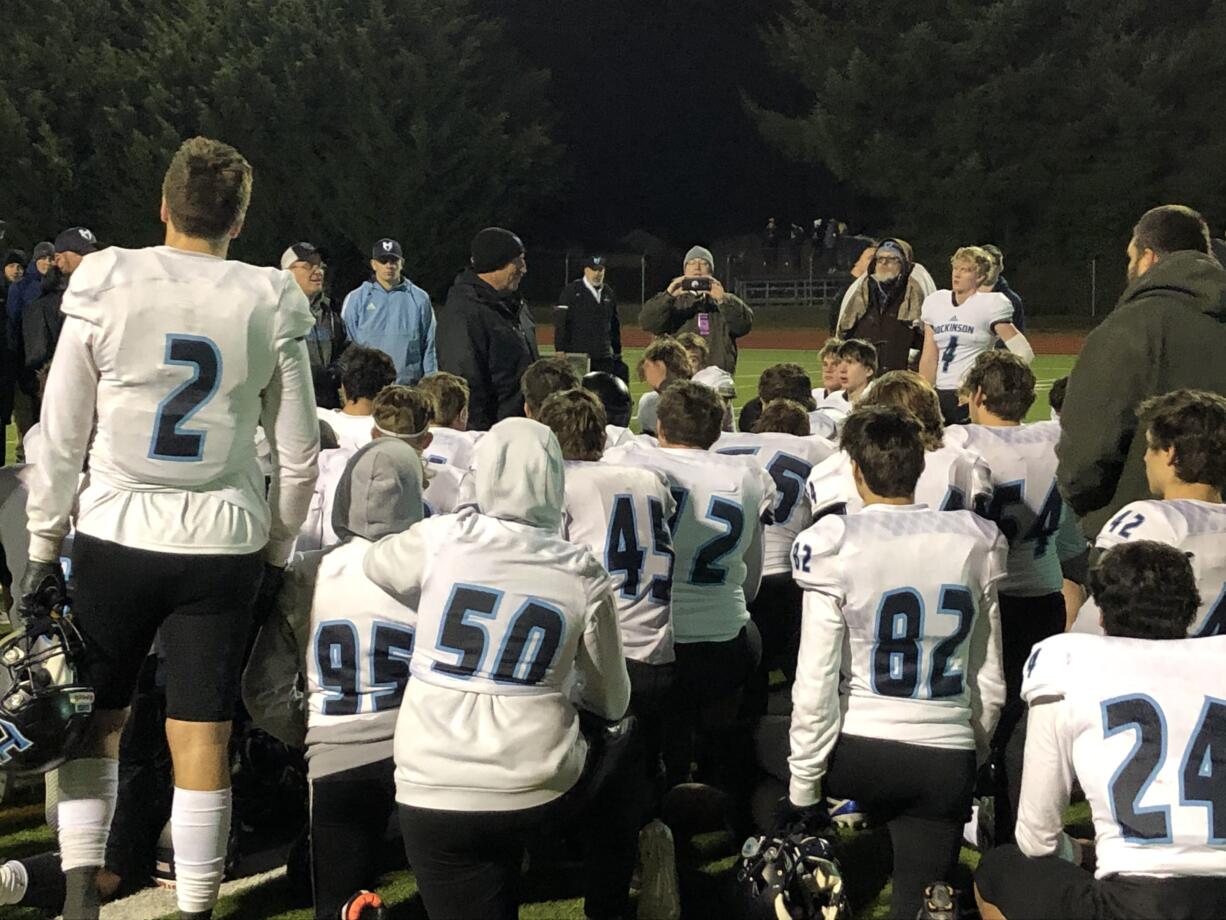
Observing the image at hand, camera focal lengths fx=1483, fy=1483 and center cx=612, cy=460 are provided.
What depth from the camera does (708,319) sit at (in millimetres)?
10914

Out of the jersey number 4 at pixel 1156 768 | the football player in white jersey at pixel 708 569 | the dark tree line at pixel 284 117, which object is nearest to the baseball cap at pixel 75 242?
the football player in white jersey at pixel 708 569

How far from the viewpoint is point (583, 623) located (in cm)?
355

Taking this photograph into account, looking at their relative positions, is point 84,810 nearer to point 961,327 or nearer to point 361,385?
point 361,385

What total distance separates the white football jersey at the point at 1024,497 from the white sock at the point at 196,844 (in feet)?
9.35

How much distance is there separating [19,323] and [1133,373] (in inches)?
368

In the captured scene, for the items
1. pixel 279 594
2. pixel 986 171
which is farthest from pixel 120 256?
pixel 986 171

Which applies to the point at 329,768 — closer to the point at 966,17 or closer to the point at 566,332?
the point at 566,332

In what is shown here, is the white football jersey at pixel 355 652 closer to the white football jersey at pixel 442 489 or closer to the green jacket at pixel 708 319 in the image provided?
the white football jersey at pixel 442 489

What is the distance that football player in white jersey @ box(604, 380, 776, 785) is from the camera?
4902 millimetres

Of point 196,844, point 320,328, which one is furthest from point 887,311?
point 196,844

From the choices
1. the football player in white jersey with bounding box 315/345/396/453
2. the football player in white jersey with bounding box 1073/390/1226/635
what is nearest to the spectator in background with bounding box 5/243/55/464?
the football player in white jersey with bounding box 315/345/396/453

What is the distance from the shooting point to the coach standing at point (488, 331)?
25.5 feet

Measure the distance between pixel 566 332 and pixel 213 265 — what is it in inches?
382

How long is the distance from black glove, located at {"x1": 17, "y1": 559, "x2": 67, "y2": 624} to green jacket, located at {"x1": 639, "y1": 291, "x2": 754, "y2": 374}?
23.0 feet
